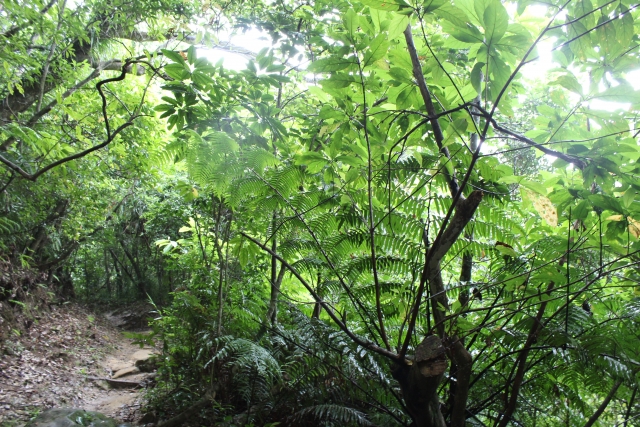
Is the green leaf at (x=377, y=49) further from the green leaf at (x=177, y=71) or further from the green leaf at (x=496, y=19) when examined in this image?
the green leaf at (x=177, y=71)

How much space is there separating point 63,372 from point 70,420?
10.4 feet

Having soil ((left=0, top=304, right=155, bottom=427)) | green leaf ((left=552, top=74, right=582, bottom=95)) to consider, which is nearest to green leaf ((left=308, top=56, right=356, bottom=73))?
green leaf ((left=552, top=74, right=582, bottom=95))

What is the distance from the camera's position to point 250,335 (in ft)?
9.59

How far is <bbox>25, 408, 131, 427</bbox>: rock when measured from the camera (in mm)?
3330

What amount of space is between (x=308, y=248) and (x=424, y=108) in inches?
41.7

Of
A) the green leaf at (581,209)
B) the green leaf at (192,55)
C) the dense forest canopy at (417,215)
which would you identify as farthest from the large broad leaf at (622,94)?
the green leaf at (192,55)

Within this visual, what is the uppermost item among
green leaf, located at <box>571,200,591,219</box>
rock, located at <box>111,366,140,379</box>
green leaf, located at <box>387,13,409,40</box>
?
green leaf, located at <box>387,13,409,40</box>

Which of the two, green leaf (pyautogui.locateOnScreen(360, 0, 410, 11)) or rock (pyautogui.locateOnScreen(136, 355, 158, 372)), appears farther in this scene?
rock (pyautogui.locateOnScreen(136, 355, 158, 372))

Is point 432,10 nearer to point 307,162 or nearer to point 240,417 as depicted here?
point 307,162

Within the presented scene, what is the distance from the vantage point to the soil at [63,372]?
173 inches

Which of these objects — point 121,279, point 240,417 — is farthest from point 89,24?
point 121,279

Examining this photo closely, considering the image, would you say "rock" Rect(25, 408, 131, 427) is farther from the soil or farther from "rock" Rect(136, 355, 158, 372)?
"rock" Rect(136, 355, 158, 372)

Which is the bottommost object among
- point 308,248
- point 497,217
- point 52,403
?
point 52,403

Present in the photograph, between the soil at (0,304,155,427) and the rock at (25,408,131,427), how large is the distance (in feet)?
1.13
